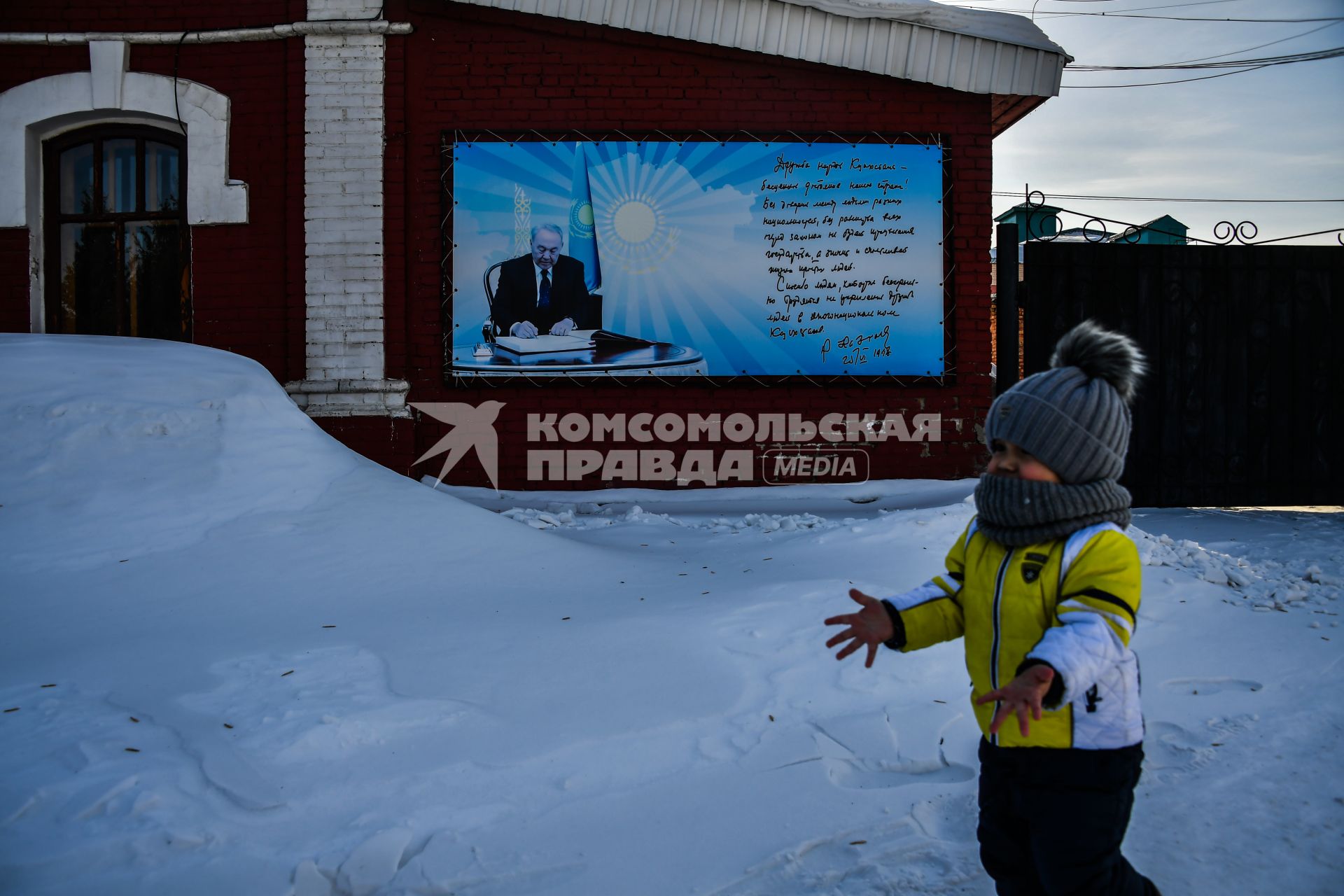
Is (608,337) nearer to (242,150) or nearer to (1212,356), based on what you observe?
(242,150)

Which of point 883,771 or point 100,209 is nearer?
point 883,771

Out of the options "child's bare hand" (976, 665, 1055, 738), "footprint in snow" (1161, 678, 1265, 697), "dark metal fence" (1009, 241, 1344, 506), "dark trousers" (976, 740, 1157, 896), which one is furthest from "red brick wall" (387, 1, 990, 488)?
"child's bare hand" (976, 665, 1055, 738)

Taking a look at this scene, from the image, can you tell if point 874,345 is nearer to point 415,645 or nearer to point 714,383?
point 714,383

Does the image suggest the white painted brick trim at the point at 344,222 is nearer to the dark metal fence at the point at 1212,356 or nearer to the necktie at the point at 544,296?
the necktie at the point at 544,296

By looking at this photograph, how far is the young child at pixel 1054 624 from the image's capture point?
5.12ft

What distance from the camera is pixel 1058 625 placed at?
1.60 m

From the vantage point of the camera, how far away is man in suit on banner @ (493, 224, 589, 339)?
22.0 ft

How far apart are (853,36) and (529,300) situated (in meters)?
3.02

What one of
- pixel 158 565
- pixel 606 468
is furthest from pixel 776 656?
pixel 606 468

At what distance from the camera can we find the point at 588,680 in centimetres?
294

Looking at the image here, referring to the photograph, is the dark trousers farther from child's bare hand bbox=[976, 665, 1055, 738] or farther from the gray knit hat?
the gray knit hat

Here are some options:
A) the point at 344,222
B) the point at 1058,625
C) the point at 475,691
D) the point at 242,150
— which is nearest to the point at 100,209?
the point at 242,150

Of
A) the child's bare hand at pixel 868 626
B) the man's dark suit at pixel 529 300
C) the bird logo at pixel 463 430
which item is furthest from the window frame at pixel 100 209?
the child's bare hand at pixel 868 626

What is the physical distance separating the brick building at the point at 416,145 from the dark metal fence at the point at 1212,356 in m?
0.71
